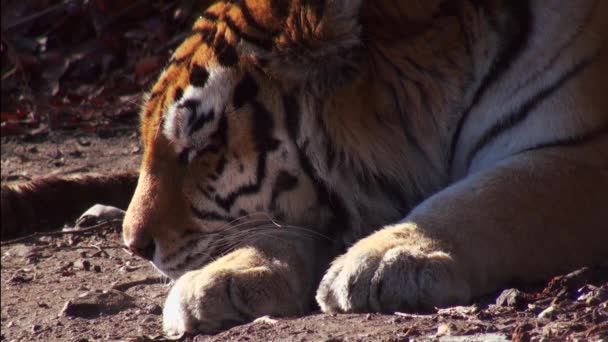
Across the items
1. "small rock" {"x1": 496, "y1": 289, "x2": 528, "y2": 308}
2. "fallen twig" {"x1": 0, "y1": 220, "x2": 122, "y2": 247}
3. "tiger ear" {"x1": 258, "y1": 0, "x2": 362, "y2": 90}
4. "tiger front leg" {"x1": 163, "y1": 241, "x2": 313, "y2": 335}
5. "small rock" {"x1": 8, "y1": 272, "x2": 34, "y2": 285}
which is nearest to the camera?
"small rock" {"x1": 496, "y1": 289, "x2": 528, "y2": 308}

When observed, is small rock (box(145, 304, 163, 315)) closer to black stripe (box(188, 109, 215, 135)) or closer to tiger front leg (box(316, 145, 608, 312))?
black stripe (box(188, 109, 215, 135))

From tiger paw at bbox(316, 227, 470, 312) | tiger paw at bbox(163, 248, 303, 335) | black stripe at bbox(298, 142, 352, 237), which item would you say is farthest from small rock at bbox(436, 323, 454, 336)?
black stripe at bbox(298, 142, 352, 237)

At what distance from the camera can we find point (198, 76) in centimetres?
238

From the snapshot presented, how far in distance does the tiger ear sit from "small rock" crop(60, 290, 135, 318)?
69 centimetres

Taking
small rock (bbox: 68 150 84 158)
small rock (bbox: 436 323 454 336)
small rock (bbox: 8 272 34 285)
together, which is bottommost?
small rock (bbox: 68 150 84 158)

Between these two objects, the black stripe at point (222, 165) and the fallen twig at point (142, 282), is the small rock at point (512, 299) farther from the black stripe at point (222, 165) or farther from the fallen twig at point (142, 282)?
the fallen twig at point (142, 282)

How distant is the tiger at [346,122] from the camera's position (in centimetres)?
225

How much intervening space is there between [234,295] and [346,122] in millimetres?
470

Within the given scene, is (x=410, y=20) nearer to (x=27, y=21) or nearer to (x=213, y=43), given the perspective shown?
(x=213, y=43)

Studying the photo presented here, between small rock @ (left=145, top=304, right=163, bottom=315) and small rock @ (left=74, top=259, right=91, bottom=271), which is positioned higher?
small rock @ (left=145, top=304, right=163, bottom=315)

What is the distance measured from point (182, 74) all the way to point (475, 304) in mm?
907

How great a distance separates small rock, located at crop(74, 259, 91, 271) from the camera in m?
2.98

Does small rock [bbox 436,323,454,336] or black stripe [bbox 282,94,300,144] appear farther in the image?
black stripe [bbox 282,94,300,144]

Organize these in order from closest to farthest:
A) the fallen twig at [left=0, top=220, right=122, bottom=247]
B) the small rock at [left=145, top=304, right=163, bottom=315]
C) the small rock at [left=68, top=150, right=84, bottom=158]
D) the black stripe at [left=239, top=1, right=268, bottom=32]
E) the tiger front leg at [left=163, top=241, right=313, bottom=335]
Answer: the tiger front leg at [left=163, top=241, right=313, bottom=335] < the black stripe at [left=239, top=1, right=268, bottom=32] < the small rock at [left=145, top=304, right=163, bottom=315] < the fallen twig at [left=0, top=220, right=122, bottom=247] < the small rock at [left=68, top=150, right=84, bottom=158]
